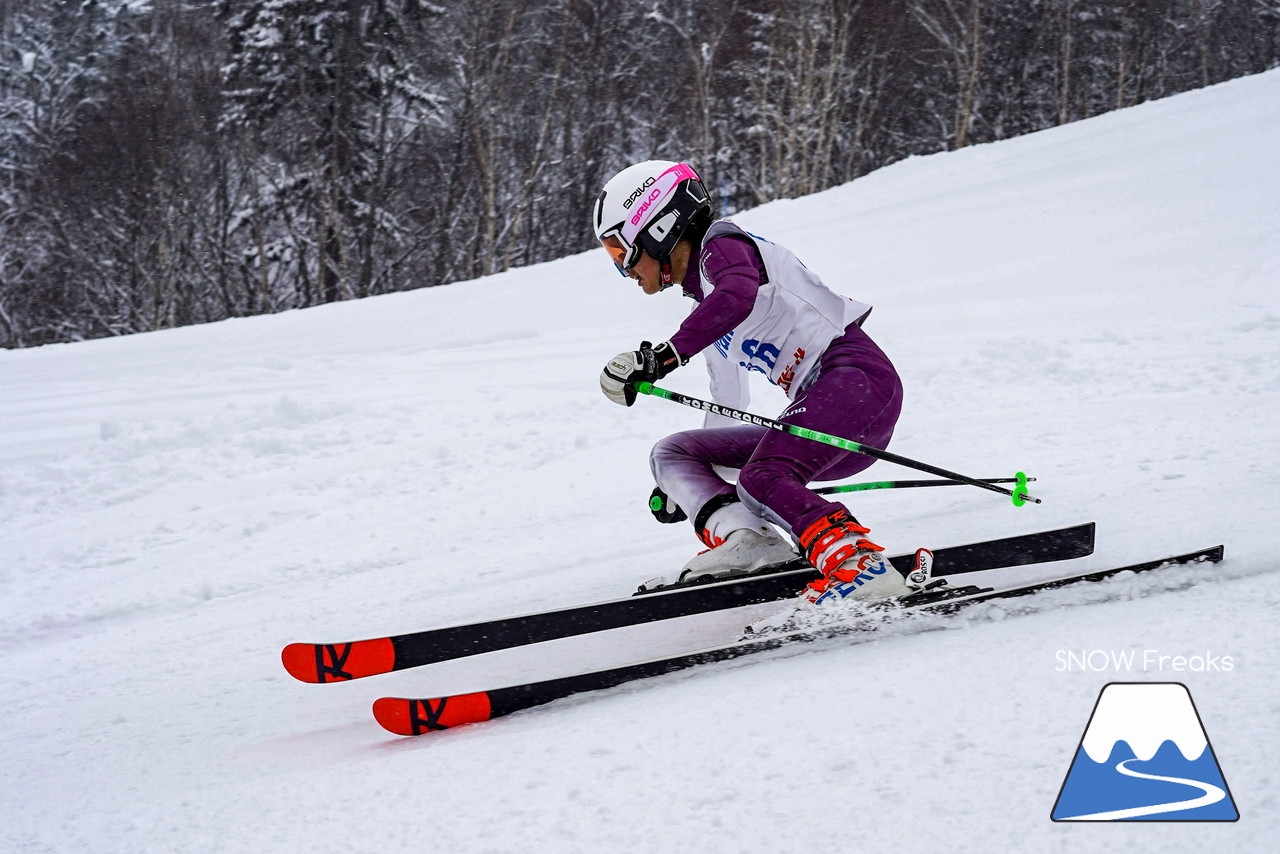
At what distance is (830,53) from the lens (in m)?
23.0

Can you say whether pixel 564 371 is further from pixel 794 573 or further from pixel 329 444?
pixel 794 573

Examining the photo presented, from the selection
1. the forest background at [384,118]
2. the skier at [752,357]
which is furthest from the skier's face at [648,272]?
the forest background at [384,118]

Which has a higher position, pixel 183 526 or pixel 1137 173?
pixel 1137 173

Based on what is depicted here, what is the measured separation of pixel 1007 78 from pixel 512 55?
14.7m

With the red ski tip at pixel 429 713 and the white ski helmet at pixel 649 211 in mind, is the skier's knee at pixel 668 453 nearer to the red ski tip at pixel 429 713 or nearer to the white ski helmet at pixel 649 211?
the white ski helmet at pixel 649 211

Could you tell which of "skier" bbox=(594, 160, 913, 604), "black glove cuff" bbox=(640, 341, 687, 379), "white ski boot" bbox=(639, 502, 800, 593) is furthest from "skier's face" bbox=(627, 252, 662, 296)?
"white ski boot" bbox=(639, 502, 800, 593)

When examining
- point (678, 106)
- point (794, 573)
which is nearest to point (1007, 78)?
point (678, 106)

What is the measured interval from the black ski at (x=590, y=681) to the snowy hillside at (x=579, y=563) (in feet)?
0.17

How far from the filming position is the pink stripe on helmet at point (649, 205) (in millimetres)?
3299

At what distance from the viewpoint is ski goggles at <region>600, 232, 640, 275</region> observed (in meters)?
3.34

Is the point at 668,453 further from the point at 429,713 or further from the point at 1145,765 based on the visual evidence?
the point at 1145,765

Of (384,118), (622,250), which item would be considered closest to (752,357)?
(622,250)

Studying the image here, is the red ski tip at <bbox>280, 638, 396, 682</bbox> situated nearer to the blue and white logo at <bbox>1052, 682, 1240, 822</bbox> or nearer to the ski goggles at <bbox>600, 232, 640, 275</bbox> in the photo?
the ski goggles at <bbox>600, 232, 640, 275</bbox>

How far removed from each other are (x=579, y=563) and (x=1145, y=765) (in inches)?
110
